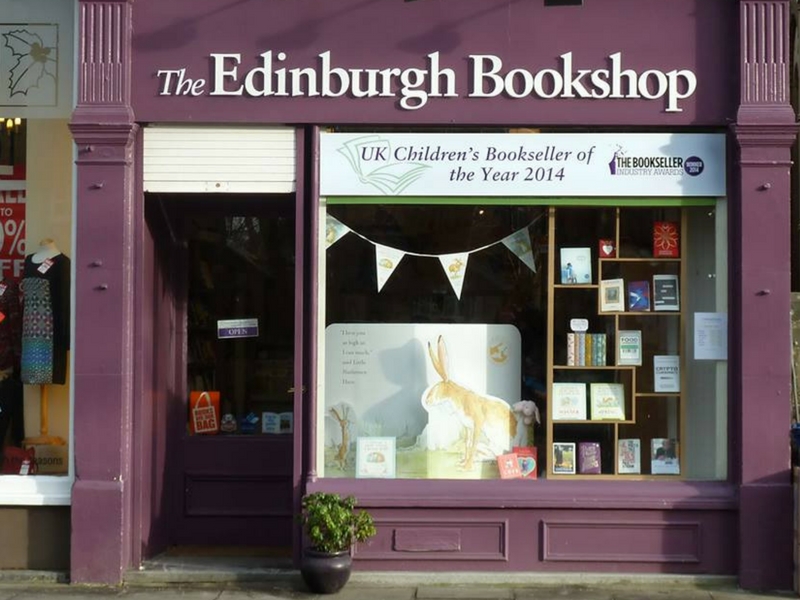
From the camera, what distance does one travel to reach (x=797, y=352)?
26.6 feet

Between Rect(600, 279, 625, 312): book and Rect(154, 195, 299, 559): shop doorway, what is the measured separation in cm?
244

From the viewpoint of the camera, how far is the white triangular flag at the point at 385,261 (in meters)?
7.95

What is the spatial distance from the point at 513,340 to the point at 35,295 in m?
3.55

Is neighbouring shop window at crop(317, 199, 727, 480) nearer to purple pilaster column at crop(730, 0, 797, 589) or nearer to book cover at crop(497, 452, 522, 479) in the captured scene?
book cover at crop(497, 452, 522, 479)

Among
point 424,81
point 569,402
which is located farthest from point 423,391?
point 424,81

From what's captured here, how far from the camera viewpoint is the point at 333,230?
311 inches

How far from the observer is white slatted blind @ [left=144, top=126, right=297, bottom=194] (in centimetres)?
779

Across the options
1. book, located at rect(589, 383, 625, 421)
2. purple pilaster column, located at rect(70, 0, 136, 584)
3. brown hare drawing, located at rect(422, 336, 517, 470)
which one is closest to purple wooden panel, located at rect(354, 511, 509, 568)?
brown hare drawing, located at rect(422, 336, 517, 470)

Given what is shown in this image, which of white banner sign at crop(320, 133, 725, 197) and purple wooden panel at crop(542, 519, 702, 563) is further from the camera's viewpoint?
white banner sign at crop(320, 133, 725, 197)

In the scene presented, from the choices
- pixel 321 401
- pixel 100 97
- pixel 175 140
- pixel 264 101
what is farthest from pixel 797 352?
pixel 100 97

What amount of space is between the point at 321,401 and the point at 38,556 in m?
2.31

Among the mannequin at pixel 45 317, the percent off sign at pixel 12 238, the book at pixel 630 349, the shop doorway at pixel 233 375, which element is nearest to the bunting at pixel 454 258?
the book at pixel 630 349

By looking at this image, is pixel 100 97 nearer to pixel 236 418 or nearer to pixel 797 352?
pixel 236 418

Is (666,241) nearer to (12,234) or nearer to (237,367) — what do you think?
(237,367)
